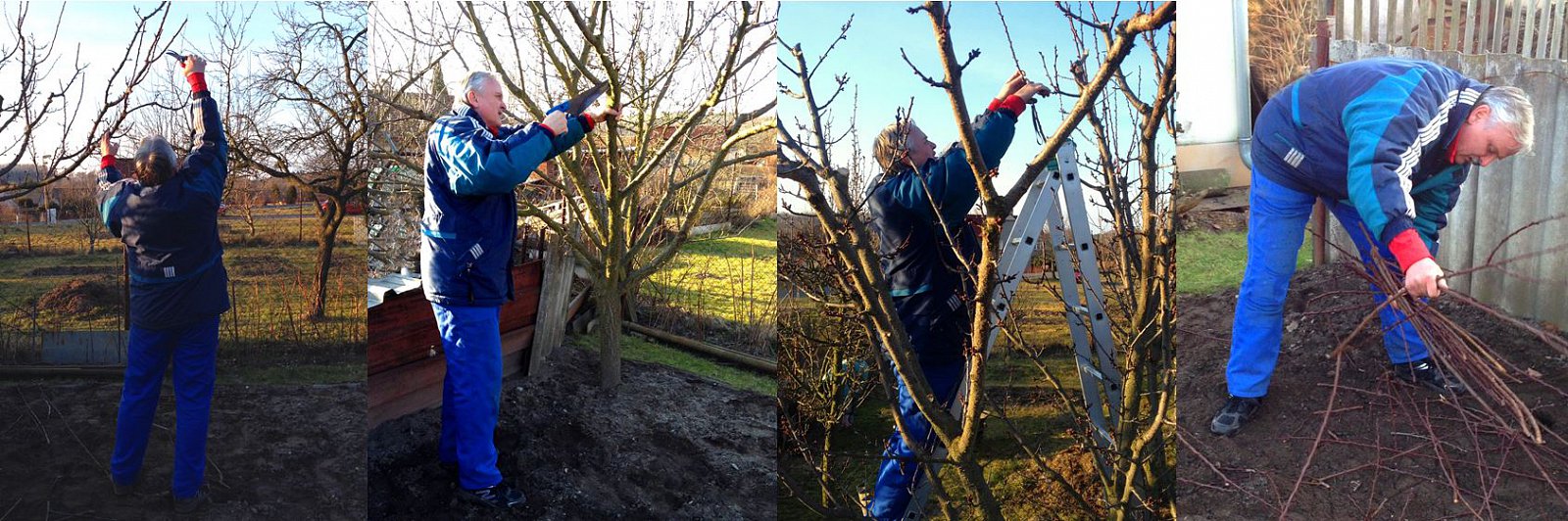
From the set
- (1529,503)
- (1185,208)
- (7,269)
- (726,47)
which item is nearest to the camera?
(1529,503)

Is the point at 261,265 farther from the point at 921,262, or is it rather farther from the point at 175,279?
Result: the point at 921,262

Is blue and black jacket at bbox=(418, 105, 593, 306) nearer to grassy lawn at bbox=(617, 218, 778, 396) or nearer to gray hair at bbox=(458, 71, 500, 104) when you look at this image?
gray hair at bbox=(458, 71, 500, 104)

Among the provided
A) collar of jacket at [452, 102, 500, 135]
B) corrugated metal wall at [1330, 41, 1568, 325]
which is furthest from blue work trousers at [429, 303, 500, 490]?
corrugated metal wall at [1330, 41, 1568, 325]

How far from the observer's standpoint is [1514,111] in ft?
8.97

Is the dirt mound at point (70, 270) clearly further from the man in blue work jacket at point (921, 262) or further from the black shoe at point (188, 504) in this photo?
the man in blue work jacket at point (921, 262)

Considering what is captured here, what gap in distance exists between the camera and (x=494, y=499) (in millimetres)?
3559

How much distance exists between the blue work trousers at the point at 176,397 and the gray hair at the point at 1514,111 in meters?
4.29

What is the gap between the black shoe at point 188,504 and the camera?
353 cm

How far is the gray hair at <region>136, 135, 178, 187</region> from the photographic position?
3.39 metres

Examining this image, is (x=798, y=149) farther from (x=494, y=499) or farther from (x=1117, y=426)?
(x=494, y=499)

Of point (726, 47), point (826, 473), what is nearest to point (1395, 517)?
point (826, 473)

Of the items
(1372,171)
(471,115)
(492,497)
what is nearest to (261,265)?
(471,115)

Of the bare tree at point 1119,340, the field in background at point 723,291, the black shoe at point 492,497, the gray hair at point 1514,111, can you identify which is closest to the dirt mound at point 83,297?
the black shoe at point 492,497

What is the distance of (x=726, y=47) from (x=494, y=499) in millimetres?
1942
